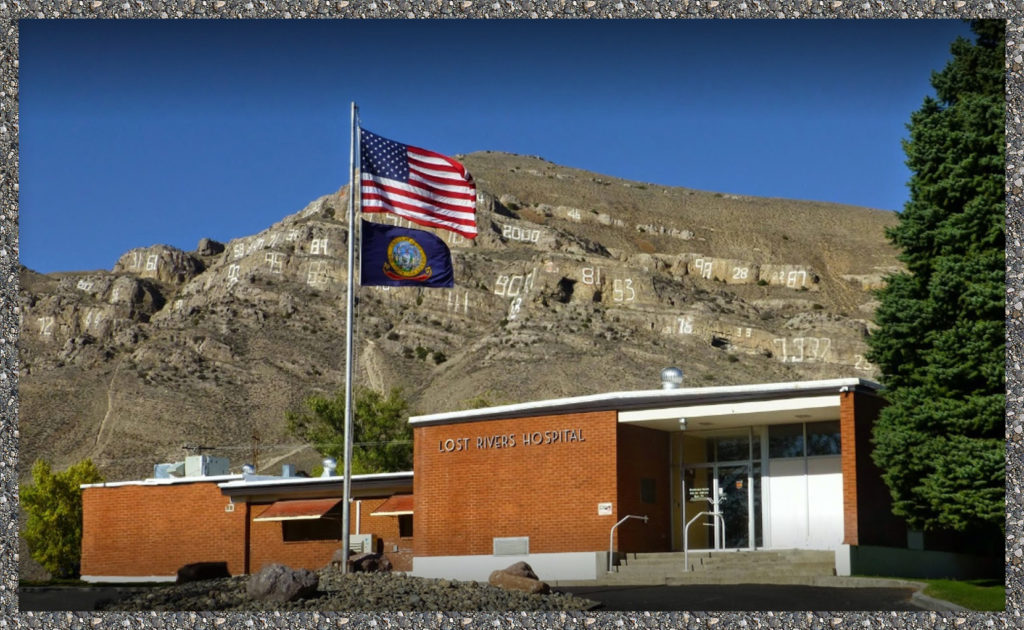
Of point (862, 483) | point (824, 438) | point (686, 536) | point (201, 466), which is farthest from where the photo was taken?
point (201, 466)

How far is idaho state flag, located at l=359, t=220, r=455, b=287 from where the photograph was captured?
2514 cm

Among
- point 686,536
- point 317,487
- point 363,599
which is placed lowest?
point 363,599

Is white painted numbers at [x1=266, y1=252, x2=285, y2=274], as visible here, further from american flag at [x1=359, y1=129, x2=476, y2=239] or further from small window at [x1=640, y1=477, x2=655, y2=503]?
american flag at [x1=359, y1=129, x2=476, y2=239]

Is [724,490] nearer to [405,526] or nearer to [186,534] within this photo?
[405,526]

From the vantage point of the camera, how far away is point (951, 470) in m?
22.6

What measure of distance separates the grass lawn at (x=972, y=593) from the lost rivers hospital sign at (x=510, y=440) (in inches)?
331

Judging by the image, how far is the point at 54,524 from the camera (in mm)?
65062

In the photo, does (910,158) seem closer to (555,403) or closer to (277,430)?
(555,403)

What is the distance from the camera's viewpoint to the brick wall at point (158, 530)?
38.5 m

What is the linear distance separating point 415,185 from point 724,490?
33.1 ft

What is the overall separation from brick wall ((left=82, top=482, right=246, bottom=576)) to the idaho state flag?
15.2 meters

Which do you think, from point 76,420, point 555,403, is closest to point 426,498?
point 555,403

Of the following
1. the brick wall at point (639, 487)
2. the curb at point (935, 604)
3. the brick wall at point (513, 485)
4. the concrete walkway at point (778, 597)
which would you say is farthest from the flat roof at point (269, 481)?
the curb at point (935, 604)

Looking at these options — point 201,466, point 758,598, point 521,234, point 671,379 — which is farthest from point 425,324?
point 758,598
